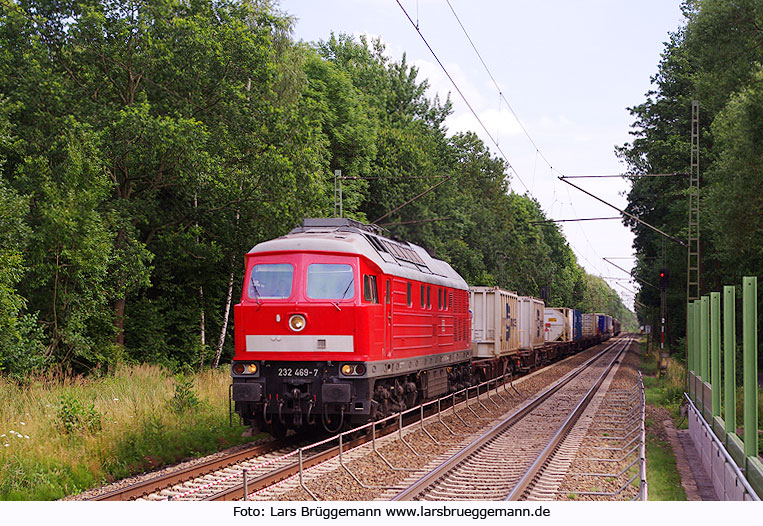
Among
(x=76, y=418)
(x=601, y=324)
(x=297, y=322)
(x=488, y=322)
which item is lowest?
(x=76, y=418)

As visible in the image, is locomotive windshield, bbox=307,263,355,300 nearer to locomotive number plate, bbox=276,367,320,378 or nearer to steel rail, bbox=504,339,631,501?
locomotive number plate, bbox=276,367,320,378

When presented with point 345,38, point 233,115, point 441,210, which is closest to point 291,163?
point 233,115

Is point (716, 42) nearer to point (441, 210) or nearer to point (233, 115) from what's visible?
point (233, 115)

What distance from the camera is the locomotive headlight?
14352 mm

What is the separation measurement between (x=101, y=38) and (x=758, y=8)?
22241 mm

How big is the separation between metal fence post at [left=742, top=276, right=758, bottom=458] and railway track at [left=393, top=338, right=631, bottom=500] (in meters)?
2.96

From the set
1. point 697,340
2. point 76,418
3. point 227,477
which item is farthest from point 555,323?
point 227,477

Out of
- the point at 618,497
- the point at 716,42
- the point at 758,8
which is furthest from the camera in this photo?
→ the point at 716,42

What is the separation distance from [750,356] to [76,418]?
999 centimetres

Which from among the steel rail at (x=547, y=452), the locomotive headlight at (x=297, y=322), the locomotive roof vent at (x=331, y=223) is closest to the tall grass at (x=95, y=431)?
the locomotive headlight at (x=297, y=322)

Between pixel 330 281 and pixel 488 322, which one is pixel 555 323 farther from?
pixel 330 281

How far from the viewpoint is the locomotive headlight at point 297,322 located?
565 inches

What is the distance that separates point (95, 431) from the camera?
13352mm

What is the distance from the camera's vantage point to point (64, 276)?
2198cm
